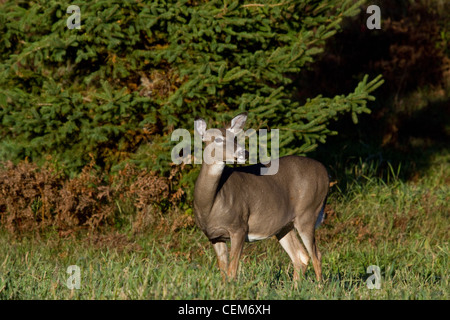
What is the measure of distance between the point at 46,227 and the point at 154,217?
1.30m

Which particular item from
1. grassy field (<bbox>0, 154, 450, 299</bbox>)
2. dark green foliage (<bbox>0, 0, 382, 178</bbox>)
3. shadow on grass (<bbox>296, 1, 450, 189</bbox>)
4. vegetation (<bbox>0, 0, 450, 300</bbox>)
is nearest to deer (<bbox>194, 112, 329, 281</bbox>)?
grassy field (<bbox>0, 154, 450, 299</bbox>)

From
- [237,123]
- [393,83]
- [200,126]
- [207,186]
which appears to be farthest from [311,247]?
[393,83]

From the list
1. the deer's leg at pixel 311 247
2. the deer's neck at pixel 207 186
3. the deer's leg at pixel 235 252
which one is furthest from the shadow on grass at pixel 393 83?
the deer's neck at pixel 207 186

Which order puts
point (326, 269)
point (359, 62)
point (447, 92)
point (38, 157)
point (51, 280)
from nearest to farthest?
point (51, 280) → point (326, 269) → point (38, 157) → point (359, 62) → point (447, 92)

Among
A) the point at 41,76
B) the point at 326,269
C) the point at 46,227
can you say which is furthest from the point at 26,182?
the point at 326,269

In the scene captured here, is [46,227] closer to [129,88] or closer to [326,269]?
[129,88]

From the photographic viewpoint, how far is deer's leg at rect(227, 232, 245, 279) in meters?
5.83

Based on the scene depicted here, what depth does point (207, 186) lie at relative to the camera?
19.2ft

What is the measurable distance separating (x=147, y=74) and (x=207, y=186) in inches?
133

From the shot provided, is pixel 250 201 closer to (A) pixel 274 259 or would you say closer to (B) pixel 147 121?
(A) pixel 274 259

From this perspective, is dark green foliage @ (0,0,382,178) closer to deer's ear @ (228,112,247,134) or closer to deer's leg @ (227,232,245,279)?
deer's ear @ (228,112,247,134)

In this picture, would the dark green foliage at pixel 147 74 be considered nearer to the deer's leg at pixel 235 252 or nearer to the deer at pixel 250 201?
the deer at pixel 250 201

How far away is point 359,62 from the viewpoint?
1310 centimetres

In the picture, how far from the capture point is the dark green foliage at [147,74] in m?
7.83
